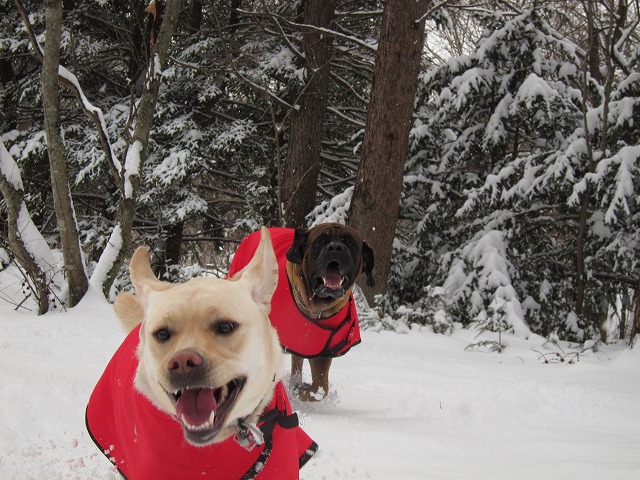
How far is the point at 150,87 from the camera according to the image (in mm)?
8062

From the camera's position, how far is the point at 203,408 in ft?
5.66

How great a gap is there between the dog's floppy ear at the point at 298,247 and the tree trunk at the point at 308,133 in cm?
618

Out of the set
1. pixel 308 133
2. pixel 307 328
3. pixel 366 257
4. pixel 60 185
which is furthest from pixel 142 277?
pixel 308 133

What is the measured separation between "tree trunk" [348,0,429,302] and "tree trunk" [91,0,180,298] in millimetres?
3046

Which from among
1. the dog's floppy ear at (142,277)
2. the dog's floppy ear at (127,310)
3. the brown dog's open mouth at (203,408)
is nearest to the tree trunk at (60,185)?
the dog's floppy ear at (127,310)

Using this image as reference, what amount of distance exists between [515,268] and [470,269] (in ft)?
2.47

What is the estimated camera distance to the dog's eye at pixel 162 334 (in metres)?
1.83

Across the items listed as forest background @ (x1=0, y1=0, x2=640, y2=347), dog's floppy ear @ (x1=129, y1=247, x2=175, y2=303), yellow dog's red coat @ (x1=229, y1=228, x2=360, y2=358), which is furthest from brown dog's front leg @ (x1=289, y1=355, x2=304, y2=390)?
forest background @ (x1=0, y1=0, x2=640, y2=347)

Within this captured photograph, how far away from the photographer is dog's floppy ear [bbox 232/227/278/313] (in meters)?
2.19

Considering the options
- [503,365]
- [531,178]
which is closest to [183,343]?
[503,365]

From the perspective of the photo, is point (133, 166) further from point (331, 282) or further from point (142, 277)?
point (142, 277)

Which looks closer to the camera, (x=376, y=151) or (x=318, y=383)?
(x=318, y=383)

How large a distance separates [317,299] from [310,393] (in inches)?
27.5

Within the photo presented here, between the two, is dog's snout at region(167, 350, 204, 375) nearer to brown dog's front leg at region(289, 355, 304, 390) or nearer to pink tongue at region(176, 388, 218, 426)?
pink tongue at region(176, 388, 218, 426)
